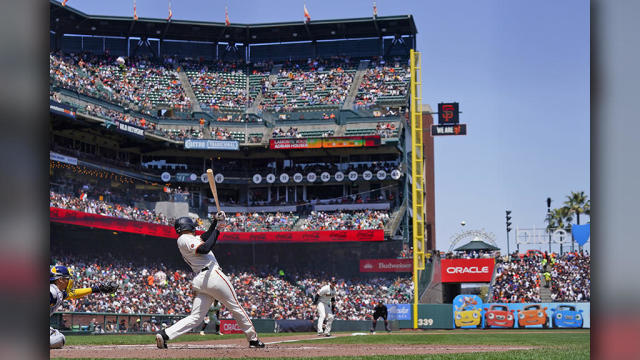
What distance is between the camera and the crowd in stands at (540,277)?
39.5 metres

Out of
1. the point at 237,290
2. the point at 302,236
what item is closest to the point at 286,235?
the point at 302,236

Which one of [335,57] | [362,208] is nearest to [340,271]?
[362,208]

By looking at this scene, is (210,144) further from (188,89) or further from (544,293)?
(544,293)

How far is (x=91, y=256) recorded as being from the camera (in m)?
40.3

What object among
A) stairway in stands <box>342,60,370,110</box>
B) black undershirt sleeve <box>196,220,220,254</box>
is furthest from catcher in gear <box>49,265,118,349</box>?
stairway in stands <box>342,60,370,110</box>

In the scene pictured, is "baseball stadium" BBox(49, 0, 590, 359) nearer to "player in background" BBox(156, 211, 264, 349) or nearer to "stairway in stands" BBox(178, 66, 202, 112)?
"stairway in stands" BBox(178, 66, 202, 112)

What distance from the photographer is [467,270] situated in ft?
149

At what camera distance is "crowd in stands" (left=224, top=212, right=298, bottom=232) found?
49.8 meters

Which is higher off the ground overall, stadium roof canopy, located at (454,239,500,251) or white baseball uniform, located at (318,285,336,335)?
stadium roof canopy, located at (454,239,500,251)

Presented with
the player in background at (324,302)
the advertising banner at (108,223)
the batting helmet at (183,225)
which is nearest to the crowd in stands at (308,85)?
the advertising banner at (108,223)

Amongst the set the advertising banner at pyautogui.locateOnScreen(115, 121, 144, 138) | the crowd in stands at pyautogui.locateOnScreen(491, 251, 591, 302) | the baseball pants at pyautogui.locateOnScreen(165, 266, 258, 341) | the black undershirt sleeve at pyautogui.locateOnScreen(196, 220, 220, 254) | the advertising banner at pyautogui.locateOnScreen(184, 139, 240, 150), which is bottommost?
the crowd in stands at pyautogui.locateOnScreen(491, 251, 591, 302)

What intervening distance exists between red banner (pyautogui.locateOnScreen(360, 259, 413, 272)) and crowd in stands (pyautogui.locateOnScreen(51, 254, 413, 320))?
927 mm

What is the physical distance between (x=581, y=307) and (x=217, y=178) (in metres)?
27.3

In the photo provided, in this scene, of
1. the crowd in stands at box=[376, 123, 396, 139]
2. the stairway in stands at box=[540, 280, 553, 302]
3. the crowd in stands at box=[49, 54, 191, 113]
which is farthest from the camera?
the crowd in stands at box=[376, 123, 396, 139]
